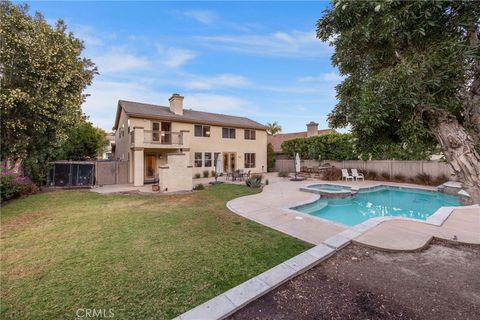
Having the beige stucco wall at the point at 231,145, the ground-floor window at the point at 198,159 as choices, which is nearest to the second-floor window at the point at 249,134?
the beige stucco wall at the point at 231,145

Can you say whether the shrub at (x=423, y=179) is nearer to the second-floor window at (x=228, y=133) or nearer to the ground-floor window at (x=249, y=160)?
the ground-floor window at (x=249, y=160)

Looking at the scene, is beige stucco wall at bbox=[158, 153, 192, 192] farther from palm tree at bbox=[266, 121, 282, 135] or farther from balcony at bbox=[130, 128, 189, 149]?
palm tree at bbox=[266, 121, 282, 135]

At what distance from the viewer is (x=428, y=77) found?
7.98ft

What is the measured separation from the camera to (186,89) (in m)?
20.6

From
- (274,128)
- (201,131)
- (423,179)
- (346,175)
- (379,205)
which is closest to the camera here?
(379,205)

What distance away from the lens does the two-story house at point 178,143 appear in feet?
43.8

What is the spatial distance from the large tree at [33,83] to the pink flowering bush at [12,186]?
117 cm

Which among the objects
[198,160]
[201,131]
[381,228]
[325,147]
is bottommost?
[381,228]

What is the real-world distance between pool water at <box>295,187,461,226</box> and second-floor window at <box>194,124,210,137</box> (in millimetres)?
12591

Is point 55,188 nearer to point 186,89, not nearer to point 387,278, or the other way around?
point 186,89

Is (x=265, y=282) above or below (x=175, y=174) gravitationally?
below

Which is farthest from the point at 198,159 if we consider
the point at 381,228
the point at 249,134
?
the point at 381,228

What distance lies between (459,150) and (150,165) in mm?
19166

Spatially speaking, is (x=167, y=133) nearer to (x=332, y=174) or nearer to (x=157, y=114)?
(x=157, y=114)
